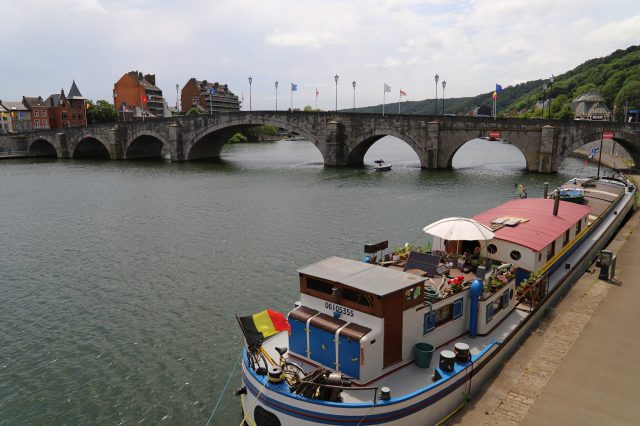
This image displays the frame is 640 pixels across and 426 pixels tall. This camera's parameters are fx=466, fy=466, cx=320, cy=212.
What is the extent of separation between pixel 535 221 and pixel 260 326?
477 inches

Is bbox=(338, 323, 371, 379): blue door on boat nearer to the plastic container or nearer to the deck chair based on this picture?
the plastic container

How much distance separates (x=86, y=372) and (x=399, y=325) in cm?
1047

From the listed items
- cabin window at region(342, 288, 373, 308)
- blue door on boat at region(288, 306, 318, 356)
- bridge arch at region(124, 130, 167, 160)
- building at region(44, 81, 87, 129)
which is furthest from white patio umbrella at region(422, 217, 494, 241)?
building at region(44, 81, 87, 129)

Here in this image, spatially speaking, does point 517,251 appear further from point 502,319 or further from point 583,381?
point 583,381

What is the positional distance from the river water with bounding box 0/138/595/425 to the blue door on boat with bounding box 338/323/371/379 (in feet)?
12.9

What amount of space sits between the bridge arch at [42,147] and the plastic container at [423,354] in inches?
4033

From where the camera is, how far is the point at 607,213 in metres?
27.7

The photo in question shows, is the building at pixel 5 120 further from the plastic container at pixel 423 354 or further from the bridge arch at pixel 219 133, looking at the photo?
the plastic container at pixel 423 354

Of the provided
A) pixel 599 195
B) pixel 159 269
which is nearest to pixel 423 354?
pixel 159 269

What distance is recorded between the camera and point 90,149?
325 ft

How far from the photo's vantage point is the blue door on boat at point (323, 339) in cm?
1076

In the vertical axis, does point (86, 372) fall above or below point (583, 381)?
below

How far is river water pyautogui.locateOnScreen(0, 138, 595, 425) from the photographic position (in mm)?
13984

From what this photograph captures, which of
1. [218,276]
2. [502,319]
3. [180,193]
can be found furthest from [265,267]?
[180,193]
